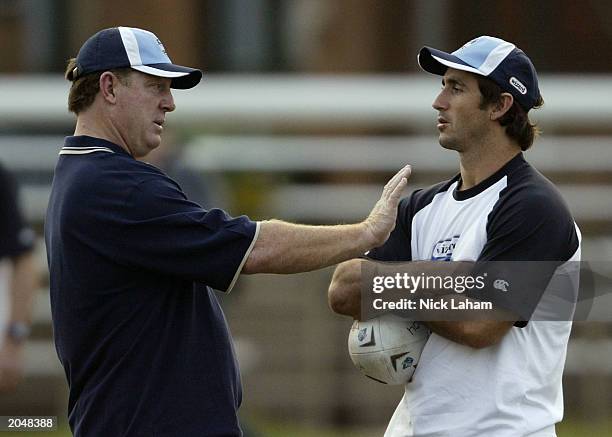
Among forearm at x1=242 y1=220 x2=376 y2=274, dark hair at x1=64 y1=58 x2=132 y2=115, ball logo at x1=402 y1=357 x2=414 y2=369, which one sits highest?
dark hair at x1=64 y1=58 x2=132 y2=115

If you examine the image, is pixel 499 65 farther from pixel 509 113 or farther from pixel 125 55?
pixel 125 55

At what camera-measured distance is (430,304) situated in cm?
486

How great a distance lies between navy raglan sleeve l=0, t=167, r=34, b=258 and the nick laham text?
2.90 meters

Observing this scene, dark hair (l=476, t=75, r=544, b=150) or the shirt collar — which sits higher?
dark hair (l=476, t=75, r=544, b=150)

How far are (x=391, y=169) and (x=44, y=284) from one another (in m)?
2.87

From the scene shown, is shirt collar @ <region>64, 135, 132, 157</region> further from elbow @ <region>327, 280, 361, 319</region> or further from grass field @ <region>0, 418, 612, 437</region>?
grass field @ <region>0, 418, 612, 437</region>

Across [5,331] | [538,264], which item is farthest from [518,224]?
[5,331]

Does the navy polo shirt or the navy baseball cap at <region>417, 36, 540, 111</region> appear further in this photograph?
the navy baseball cap at <region>417, 36, 540, 111</region>

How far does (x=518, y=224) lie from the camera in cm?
474

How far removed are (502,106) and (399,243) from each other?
616 mm

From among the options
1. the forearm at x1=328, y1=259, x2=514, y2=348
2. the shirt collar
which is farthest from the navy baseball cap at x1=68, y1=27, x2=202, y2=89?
the forearm at x1=328, y1=259, x2=514, y2=348

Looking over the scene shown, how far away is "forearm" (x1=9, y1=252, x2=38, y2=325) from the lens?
7.46 meters

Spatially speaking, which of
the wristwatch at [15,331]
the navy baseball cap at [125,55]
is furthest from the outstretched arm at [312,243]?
the wristwatch at [15,331]

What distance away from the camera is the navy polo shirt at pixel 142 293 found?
4621 millimetres
